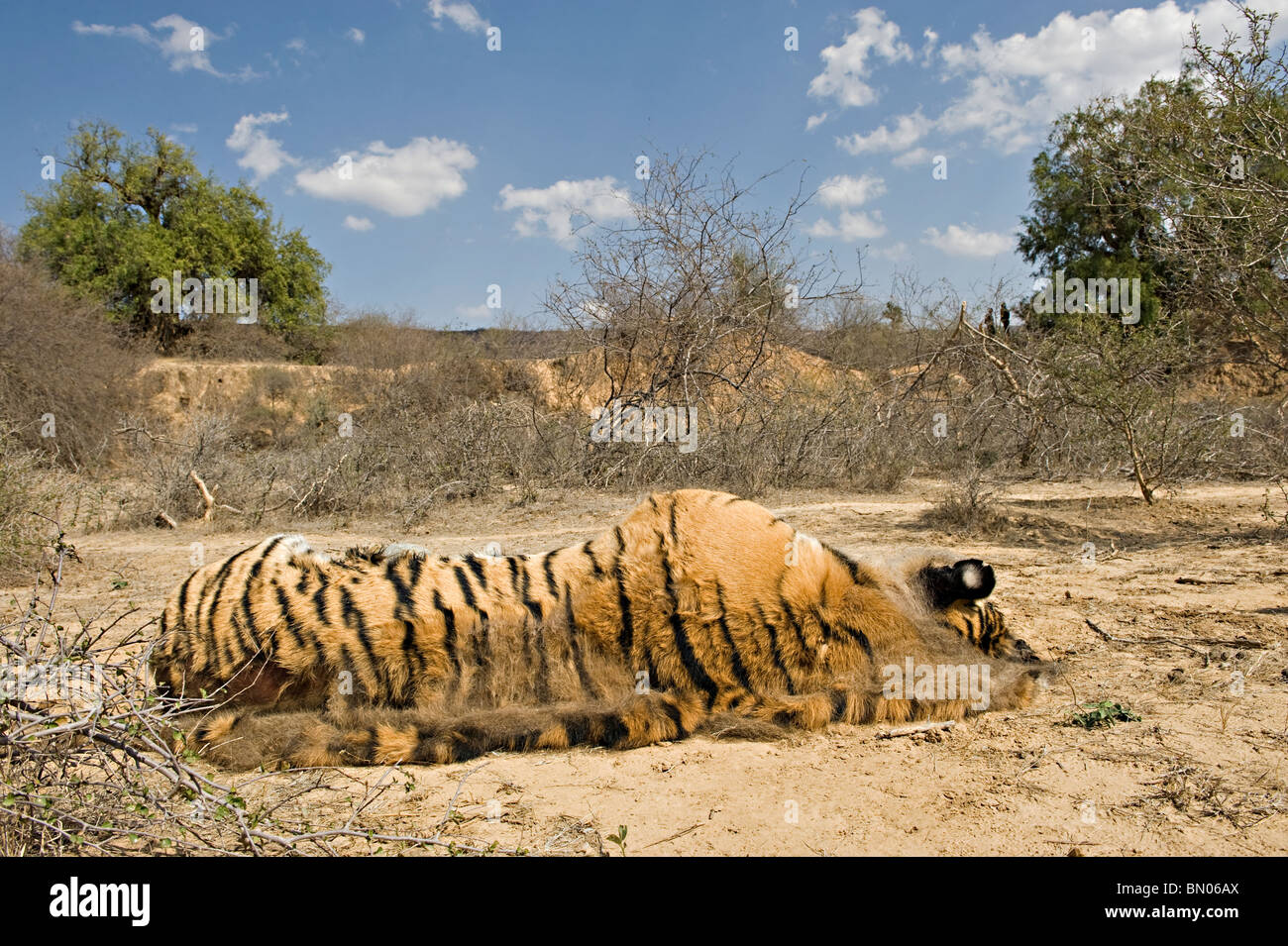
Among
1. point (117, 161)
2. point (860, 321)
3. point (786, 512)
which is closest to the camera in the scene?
point (786, 512)

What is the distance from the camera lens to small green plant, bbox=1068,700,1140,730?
150 inches

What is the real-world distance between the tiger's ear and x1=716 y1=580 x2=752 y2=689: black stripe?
41.3 inches

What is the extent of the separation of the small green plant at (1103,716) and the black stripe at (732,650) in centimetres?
157

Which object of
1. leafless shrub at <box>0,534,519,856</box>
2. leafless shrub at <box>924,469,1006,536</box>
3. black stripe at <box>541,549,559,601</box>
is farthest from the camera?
leafless shrub at <box>924,469,1006,536</box>

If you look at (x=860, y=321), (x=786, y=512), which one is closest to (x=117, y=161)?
(x=860, y=321)

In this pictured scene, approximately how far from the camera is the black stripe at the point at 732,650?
3883 millimetres

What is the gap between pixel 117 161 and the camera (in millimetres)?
27625

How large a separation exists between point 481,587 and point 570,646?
1.71ft

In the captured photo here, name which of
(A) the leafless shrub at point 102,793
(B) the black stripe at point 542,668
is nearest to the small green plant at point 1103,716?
(B) the black stripe at point 542,668

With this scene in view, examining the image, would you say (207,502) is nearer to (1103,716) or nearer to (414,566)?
(414,566)

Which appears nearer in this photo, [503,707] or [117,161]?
[503,707]

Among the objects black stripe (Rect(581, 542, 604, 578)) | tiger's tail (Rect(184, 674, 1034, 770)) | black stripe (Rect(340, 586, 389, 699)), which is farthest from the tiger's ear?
black stripe (Rect(340, 586, 389, 699))

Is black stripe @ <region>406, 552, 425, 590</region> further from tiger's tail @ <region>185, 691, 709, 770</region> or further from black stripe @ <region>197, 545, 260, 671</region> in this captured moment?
black stripe @ <region>197, 545, 260, 671</region>
